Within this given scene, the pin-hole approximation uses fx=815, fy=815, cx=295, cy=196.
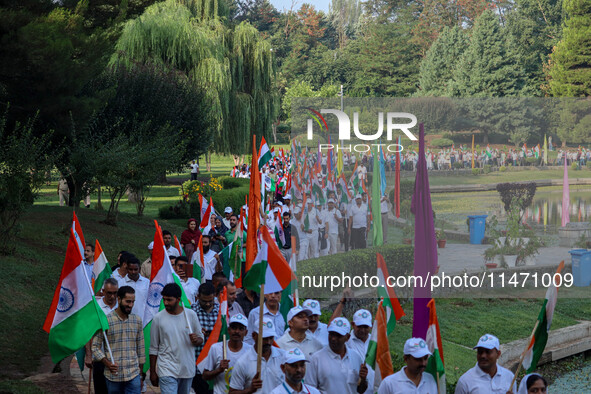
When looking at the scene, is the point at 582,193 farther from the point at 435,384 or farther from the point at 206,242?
the point at 435,384

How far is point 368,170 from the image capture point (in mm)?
16609

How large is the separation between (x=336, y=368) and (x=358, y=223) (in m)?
10.1

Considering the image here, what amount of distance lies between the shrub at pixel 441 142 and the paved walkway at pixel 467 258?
6.18 ft

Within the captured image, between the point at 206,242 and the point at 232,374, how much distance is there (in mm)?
5942

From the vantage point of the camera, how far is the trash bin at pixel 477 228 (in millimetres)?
15365

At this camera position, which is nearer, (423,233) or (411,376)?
(411,376)

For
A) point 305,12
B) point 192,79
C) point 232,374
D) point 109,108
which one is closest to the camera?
point 232,374

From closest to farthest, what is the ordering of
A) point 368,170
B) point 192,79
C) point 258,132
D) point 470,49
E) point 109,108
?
point 368,170, point 109,108, point 192,79, point 258,132, point 470,49

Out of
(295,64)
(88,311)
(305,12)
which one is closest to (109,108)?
(88,311)

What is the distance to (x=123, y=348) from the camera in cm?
706

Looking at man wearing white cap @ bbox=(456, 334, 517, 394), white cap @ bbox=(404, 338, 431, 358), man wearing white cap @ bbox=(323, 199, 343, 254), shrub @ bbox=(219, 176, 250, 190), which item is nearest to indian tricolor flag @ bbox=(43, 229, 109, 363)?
white cap @ bbox=(404, 338, 431, 358)

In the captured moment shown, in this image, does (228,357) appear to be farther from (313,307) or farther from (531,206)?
(531,206)

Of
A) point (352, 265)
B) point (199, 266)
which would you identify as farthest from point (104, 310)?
point (352, 265)

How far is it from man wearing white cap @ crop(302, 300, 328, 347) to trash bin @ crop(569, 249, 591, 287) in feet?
29.9
